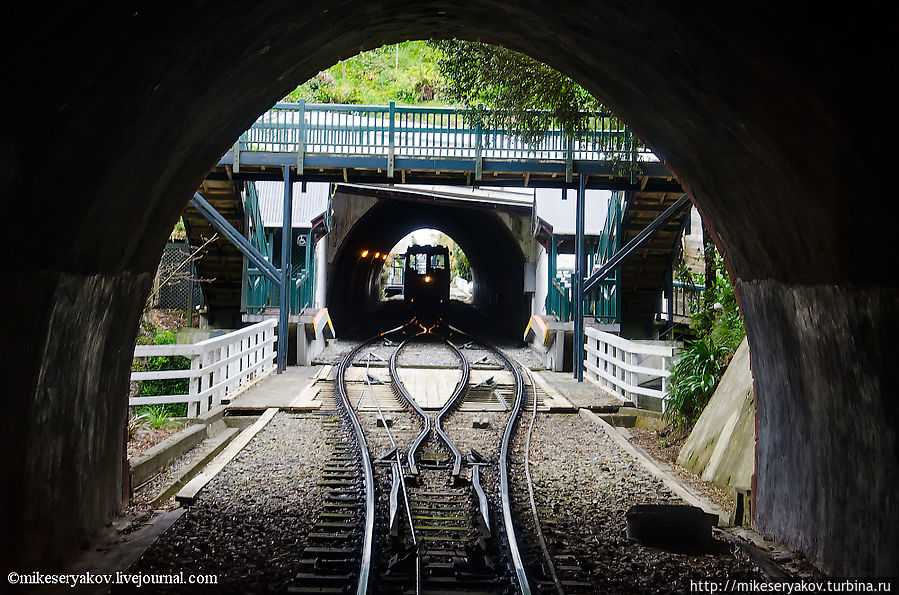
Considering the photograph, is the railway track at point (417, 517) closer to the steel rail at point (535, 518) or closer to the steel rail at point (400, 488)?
the steel rail at point (400, 488)

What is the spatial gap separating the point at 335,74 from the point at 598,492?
30.2 meters

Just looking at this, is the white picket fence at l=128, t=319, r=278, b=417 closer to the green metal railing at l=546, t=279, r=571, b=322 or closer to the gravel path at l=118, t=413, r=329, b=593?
the gravel path at l=118, t=413, r=329, b=593

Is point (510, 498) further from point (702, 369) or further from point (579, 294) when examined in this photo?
point (579, 294)

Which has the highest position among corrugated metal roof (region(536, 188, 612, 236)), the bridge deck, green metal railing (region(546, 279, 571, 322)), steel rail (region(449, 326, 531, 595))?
the bridge deck

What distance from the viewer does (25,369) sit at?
316cm

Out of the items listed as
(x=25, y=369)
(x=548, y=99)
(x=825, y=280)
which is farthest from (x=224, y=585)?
(x=548, y=99)

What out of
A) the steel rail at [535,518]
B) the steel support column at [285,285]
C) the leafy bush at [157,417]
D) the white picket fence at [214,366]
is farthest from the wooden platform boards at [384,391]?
the steel rail at [535,518]

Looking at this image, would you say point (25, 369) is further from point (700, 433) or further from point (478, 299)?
point (478, 299)

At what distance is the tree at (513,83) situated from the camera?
32.5ft

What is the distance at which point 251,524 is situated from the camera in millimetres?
4824

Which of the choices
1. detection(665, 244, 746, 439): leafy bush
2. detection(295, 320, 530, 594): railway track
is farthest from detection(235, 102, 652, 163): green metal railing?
detection(295, 320, 530, 594): railway track

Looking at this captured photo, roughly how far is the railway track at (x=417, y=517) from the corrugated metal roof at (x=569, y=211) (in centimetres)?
803

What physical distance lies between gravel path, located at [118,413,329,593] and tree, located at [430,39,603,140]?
6048mm

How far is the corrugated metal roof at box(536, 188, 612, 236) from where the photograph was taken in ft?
51.7
